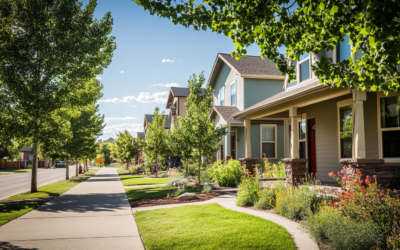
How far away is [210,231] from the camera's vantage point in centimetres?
646

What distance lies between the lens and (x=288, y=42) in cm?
561

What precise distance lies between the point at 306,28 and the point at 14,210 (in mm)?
10237

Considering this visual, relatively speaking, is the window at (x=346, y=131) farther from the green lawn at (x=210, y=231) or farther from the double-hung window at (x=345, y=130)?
the green lawn at (x=210, y=231)

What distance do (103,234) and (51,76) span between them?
10.4 m

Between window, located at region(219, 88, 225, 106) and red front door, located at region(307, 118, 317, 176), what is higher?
window, located at region(219, 88, 225, 106)

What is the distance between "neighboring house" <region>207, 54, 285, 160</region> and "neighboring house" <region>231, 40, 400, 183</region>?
4.10 meters

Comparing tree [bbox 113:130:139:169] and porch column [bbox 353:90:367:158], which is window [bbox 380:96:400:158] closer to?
porch column [bbox 353:90:367:158]

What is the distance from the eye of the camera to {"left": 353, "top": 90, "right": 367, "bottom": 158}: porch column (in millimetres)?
8031

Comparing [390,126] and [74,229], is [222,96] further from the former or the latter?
[74,229]

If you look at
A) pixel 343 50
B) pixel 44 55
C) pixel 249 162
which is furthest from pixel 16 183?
pixel 343 50

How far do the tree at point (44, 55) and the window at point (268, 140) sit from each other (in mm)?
10817

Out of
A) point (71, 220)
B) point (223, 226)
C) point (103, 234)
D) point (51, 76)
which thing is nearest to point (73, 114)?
point (51, 76)

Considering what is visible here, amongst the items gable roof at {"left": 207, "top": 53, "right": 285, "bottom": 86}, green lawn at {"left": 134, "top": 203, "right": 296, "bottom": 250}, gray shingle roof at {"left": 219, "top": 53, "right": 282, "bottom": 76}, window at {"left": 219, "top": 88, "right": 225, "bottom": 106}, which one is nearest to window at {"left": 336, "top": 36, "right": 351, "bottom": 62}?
green lawn at {"left": 134, "top": 203, "right": 296, "bottom": 250}

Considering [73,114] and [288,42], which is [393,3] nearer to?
[288,42]
